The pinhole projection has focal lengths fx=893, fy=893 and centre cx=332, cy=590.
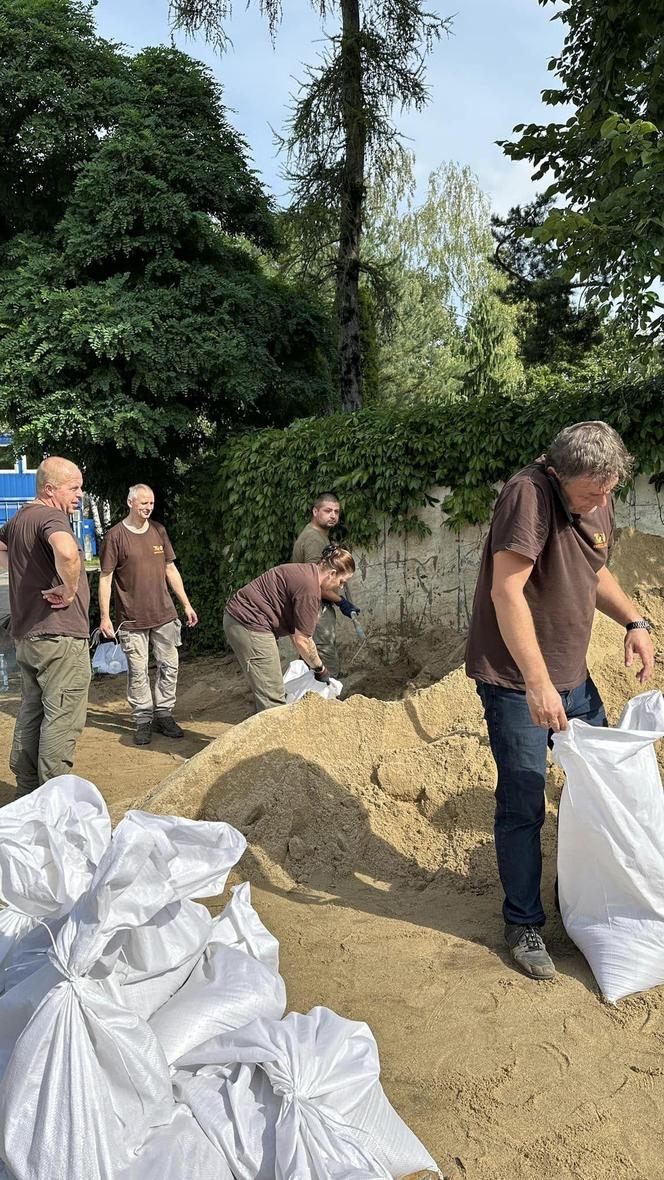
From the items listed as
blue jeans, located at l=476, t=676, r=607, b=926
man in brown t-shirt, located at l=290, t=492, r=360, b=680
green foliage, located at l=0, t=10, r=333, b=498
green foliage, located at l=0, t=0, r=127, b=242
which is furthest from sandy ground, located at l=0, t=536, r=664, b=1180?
green foliage, located at l=0, t=0, r=127, b=242

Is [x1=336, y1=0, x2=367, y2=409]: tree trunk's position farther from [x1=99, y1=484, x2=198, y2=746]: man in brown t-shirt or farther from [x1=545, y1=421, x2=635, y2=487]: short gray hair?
[x1=545, y1=421, x2=635, y2=487]: short gray hair

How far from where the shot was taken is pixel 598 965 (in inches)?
123

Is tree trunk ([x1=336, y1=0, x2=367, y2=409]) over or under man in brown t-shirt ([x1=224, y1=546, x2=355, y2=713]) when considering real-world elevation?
over

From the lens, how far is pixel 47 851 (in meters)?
2.68

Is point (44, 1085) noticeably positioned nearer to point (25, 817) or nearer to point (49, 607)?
point (25, 817)

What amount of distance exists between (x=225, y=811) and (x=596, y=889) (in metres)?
2.05

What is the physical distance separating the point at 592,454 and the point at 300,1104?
2.11 m

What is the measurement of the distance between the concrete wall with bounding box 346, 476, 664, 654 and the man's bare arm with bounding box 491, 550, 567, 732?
487 cm

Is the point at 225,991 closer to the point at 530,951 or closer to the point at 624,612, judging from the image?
the point at 530,951

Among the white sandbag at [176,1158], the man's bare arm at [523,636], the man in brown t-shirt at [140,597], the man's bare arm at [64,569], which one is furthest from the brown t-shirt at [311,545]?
the white sandbag at [176,1158]

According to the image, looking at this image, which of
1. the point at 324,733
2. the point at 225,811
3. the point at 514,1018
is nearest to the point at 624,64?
the point at 324,733

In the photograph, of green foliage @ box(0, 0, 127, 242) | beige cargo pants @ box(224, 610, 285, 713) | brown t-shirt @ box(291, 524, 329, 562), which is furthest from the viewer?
green foliage @ box(0, 0, 127, 242)

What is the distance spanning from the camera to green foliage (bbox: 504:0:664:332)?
5105 mm

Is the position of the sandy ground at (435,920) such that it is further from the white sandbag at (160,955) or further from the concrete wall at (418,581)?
the concrete wall at (418,581)
